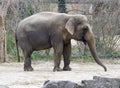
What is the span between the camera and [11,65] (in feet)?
55.5

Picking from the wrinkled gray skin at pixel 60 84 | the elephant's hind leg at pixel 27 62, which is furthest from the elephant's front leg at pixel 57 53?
the wrinkled gray skin at pixel 60 84

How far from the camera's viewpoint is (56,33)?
14.4 m

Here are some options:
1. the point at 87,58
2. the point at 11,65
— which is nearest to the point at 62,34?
the point at 11,65

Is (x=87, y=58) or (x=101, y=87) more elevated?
(x=101, y=87)

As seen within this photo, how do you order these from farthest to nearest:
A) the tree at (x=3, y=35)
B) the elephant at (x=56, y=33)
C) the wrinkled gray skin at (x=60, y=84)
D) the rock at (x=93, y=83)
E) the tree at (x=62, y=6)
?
the tree at (x=62, y=6), the tree at (x=3, y=35), the elephant at (x=56, y=33), the rock at (x=93, y=83), the wrinkled gray skin at (x=60, y=84)

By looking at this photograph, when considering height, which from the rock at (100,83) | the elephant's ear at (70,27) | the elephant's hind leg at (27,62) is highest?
the elephant's ear at (70,27)

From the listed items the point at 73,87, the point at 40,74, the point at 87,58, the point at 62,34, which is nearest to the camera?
the point at 73,87

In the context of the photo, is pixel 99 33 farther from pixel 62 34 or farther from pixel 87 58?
pixel 62 34

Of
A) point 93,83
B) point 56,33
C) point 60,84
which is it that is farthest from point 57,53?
point 60,84

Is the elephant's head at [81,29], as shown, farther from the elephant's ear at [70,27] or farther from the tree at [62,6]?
the tree at [62,6]

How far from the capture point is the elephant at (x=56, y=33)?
14.4 metres

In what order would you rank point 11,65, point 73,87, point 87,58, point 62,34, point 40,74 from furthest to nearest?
1. point 87,58
2. point 11,65
3. point 62,34
4. point 40,74
5. point 73,87

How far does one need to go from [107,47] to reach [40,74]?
6006mm

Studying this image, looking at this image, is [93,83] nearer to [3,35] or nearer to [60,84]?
[60,84]
